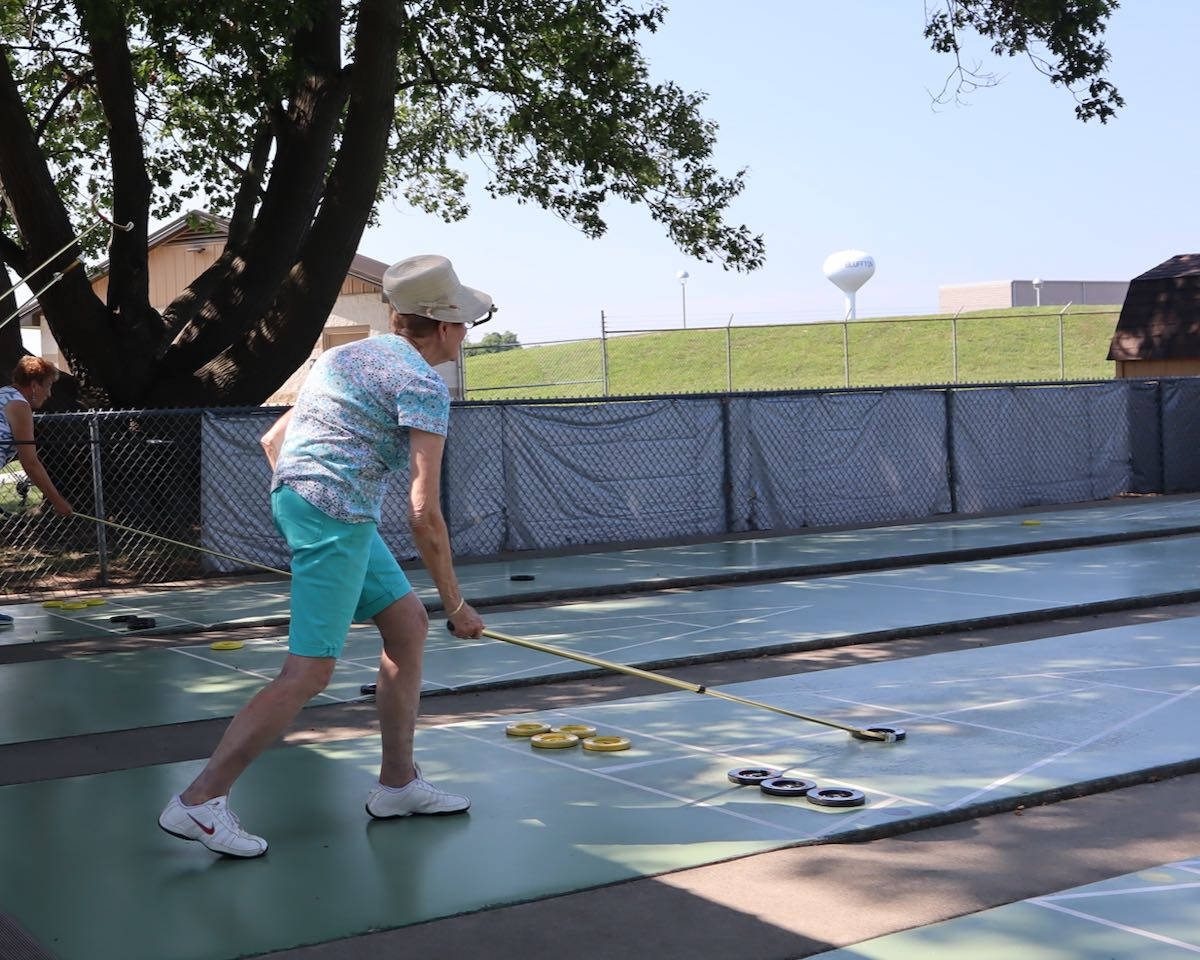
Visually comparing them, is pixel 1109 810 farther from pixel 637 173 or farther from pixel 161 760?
pixel 637 173

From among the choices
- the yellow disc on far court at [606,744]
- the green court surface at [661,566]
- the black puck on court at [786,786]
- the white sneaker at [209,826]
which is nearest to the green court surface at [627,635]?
the green court surface at [661,566]

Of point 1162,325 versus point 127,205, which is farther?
point 1162,325

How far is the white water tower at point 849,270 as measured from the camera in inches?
2576

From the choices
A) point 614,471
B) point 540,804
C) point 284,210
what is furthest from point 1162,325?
point 540,804

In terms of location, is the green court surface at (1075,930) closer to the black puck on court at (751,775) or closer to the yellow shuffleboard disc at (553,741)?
the black puck on court at (751,775)

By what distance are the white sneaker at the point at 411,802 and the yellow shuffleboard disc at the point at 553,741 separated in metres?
0.97

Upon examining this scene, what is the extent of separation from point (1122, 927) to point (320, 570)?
2.59 m

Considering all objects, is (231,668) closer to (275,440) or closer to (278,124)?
(275,440)

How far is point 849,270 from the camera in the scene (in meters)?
65.7

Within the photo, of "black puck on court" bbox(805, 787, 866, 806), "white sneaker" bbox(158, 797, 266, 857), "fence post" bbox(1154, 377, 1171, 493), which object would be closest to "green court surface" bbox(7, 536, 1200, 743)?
"white sneaker" bbox(158, 797, 266, 857)

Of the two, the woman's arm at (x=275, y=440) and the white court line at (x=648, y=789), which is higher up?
the woman's arm at (x=275, y=440)

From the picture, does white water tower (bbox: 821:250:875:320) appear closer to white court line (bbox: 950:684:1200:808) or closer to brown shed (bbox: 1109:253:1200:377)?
brown shed (bbox: 1109:253:1200:377)

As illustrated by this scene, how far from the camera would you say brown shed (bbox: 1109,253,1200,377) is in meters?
23.5

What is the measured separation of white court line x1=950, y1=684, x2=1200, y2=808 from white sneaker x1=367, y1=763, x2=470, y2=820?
5.96 feet
